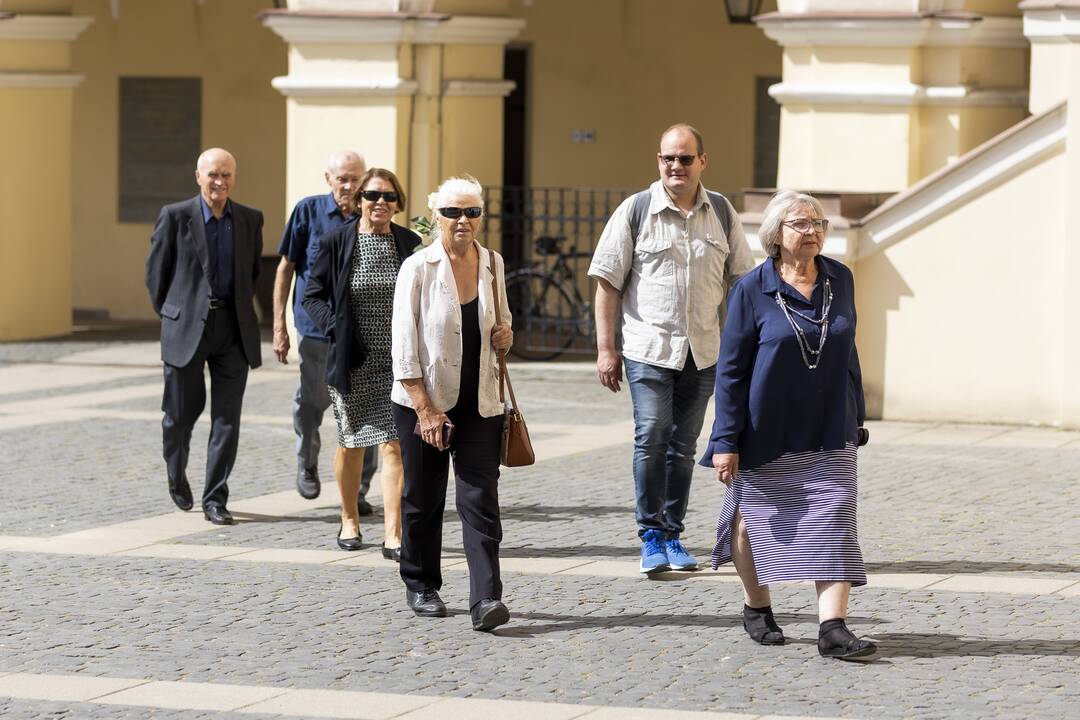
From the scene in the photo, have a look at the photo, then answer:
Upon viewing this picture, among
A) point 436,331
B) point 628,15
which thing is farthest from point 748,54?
point 436,331

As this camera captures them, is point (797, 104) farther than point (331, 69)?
No

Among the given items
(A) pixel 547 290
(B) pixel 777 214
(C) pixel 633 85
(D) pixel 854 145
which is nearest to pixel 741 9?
(C) pixel 633 85

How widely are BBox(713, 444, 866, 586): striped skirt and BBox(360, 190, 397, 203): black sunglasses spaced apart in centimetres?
228

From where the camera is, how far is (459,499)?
7.59 metres

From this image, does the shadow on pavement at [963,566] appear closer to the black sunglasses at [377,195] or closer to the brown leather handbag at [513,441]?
the brown leather handbag at [513,441]

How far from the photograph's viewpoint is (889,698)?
253 inches

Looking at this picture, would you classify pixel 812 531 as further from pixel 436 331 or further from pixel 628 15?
pixel 628 15

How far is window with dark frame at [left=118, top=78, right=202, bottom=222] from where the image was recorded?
2119 cm

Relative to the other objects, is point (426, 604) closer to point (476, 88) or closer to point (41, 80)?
point (476, 88)

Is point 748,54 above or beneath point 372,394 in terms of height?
above

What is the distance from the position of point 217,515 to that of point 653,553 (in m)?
2.35

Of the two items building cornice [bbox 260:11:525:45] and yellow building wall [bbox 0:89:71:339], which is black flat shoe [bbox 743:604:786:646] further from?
yellow building wall [bbox 0:89:71:339]

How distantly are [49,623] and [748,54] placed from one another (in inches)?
531

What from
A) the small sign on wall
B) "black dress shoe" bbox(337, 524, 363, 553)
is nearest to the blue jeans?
"black dress shoe" bbox(337, 524, 363, 553)
